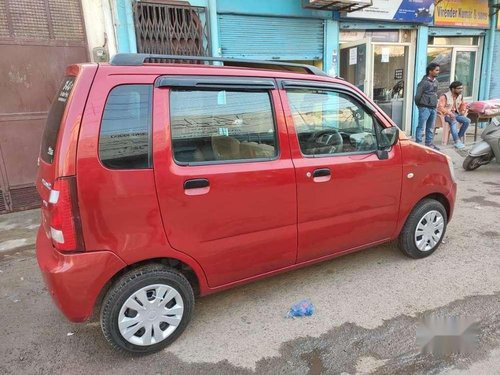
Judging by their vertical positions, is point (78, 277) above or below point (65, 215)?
below

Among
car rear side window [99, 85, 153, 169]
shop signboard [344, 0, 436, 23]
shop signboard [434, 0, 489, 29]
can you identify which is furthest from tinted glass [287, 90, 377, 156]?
shop signboard [434, 0, 489, 29]

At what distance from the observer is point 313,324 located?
2814 mm

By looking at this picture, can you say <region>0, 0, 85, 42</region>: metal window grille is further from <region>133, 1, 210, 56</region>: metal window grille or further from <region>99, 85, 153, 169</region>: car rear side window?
<region>99, 85, 153, 169</region>: car rear side window

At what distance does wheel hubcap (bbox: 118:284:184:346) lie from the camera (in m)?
2.39

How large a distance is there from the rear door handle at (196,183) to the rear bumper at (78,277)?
0.60 m

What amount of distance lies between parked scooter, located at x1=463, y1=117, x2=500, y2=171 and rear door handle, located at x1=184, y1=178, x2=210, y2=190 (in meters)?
6.18

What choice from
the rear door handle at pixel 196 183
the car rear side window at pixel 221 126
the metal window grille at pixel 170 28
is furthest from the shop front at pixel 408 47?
the rear door handle at pixel 196 183

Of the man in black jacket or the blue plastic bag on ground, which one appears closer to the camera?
the blue plastic bag on ground

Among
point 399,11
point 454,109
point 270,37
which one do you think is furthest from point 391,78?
point 270,37

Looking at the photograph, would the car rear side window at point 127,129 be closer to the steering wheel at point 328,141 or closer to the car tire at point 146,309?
the car tire at point 146,309

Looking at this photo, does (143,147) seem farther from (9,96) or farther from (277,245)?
(9,96)

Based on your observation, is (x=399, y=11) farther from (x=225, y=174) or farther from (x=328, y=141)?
(x=225, y=174)

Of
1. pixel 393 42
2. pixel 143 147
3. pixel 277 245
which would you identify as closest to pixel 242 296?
pixel 277 245

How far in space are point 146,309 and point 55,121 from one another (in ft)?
4.20
